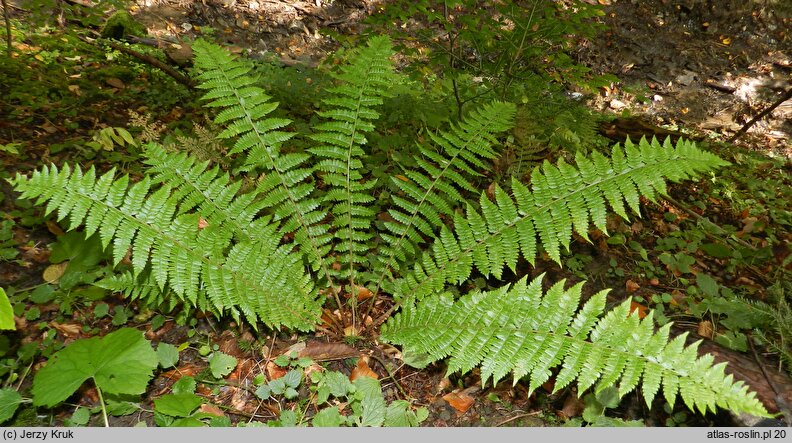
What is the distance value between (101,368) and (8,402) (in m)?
0.44

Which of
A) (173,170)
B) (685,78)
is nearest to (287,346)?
(173,170)

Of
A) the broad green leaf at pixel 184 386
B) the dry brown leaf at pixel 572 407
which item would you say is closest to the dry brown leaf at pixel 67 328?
the broad green leaf at pixel 184 386

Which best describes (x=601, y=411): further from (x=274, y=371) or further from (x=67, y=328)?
(x=67, y=328)

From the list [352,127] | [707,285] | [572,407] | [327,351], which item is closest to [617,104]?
[707,285]

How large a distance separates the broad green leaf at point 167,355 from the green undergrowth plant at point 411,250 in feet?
0.79

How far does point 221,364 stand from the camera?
224 centimetres

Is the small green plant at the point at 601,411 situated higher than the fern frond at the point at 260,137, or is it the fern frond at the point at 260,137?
the fern frond at the point at 260,137

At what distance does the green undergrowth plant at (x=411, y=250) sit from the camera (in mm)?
1743

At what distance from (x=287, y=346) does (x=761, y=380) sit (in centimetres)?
236

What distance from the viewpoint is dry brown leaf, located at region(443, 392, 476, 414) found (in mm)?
2188

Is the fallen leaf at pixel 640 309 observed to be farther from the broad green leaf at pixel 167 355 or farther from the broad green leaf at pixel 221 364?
the broad green leaf at pixel 167 355

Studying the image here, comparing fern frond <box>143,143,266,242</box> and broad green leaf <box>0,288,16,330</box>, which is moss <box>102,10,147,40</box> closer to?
fern frond <box>143,143,266,242</box>
